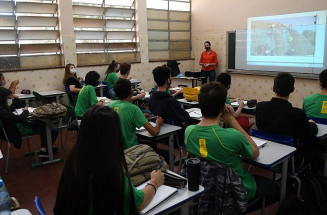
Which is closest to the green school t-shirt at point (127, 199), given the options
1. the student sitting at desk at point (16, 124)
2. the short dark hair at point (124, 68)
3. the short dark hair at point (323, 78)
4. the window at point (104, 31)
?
the short dark hair at point (323, 78)

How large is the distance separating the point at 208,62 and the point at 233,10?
1.58 meters

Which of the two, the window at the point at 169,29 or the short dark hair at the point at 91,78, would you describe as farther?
the window at the point at 169,29

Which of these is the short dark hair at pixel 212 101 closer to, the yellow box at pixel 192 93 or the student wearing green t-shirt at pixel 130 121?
the student wearing green t-shirt at pixel 130 121

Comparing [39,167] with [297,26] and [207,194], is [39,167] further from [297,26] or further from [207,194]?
[297,26]

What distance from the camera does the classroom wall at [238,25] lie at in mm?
6734

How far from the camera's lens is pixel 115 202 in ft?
4.14

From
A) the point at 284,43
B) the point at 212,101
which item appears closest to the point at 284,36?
the point at 284,43

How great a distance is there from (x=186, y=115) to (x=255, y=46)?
5.00m

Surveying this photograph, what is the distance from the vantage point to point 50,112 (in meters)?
3.86

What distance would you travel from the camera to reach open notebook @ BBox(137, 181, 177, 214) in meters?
1.49

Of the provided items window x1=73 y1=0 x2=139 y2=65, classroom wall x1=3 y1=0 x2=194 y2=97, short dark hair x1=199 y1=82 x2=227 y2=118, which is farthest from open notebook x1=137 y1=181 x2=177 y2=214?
window x1=73 y1=0 x2=139 y2=65

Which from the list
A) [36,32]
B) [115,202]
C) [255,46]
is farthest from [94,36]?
[115,202]

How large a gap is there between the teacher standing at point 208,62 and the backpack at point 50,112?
526 cm

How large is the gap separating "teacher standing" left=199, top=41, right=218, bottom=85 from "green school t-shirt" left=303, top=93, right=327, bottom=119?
17.4 feet
